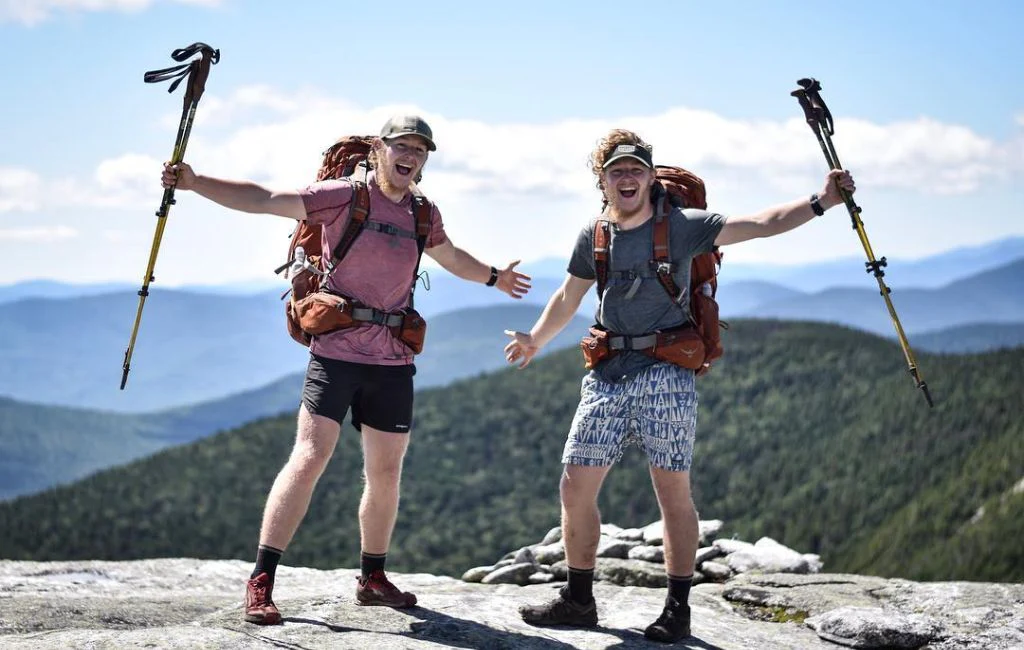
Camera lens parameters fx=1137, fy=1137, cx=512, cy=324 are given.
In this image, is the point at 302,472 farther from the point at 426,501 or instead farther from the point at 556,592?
the point at 426,501

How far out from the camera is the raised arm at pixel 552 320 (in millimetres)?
7535

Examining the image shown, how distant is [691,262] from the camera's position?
729 centimetres

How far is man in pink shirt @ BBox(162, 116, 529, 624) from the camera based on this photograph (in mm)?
6992

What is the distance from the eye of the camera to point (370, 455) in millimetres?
7426

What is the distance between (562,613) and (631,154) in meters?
3.08

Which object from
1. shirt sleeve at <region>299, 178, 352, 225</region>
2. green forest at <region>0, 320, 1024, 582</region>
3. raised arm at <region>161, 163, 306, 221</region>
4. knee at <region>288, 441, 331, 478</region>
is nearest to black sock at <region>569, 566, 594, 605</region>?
knee at <region>288, 441, 331, 478</region>

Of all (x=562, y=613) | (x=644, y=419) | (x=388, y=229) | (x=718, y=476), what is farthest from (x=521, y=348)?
(x=718, y=476)

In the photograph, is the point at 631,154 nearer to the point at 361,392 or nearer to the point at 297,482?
the point at 361,392

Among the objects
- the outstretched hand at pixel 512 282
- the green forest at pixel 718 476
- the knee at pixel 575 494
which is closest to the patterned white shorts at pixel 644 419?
the knee at pixel 575 494

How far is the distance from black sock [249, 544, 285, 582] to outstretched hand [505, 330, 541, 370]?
2054 millimetres

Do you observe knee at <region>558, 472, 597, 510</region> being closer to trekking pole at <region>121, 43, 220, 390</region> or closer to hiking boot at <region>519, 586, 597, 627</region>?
hiking boot at <region>519, 586, 597, 627</region>

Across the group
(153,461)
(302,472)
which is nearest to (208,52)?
(302,472)

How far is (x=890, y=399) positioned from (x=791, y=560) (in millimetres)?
68199

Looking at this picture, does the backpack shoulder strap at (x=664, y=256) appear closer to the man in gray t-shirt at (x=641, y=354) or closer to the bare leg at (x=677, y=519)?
the man in gray t-shirt at (x=641, y=354)
